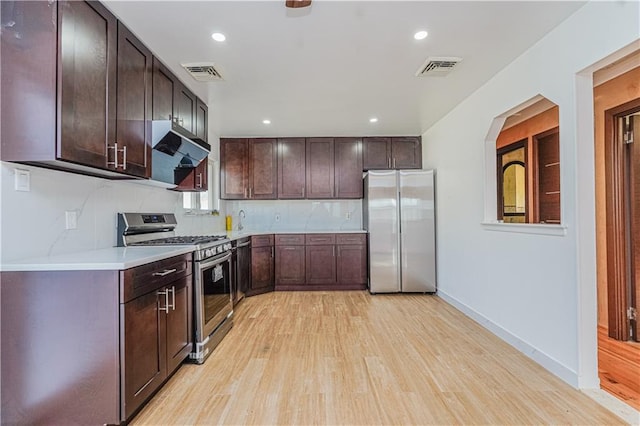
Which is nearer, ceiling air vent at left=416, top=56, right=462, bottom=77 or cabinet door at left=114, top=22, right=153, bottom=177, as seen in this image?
cabinet door at left=114, top=22, right=153, bottom=177

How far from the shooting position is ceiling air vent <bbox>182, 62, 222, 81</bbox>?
2.71m

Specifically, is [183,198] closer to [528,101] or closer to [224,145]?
[224,145]

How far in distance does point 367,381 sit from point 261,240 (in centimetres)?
290

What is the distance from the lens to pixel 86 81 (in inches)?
70.5

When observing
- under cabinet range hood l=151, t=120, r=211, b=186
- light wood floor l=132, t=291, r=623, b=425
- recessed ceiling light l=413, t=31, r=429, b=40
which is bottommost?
light wood floor l=132, t=291, r=623, b=425

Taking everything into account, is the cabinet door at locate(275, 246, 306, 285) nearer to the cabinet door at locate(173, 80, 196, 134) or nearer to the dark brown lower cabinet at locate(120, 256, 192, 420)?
the cabinet door at locate(173, 80, 196, 134)

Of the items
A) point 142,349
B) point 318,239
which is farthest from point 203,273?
point 318,239

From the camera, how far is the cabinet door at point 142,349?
170cm

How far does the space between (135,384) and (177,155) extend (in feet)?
6.27

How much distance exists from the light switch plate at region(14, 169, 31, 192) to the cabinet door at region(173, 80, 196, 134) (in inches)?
48.0

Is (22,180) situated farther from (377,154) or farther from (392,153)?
(392,153)

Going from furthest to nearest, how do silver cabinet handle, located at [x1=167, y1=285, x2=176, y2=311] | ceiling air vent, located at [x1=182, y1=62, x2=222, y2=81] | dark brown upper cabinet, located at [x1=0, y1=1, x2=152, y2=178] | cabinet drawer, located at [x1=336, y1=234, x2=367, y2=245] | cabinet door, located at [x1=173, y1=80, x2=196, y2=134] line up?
1. cabinet drawer, located at [x1=336, y1=234, x2=367, y2=245]
2. cabinet door, located at [x1=173, y1=80, x2=196, y2=134]
3. ceiling air vent, located at [x1=182, y1=62, x2=222, y2=81]
4. silver cabinet handle, located at [x1=167, y1=285, x2=176, y2=311]
5. dark brown upper cabinet, located at [x1=0, y1=1, x2=152, y2=178]

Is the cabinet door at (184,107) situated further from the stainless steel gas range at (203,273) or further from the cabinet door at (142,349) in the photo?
the cabinet door at (142,349)

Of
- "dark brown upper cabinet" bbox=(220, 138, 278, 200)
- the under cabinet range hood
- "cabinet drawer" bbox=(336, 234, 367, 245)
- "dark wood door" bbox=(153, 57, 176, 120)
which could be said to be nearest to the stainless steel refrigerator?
"cabinet drawer" bbox=(336, 234, 367, 245)
